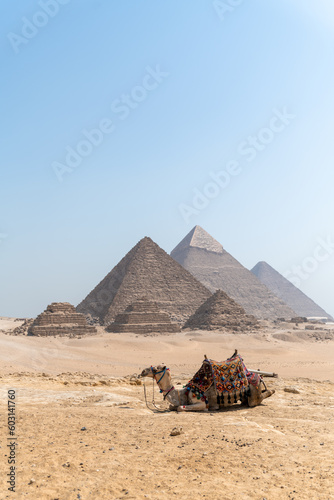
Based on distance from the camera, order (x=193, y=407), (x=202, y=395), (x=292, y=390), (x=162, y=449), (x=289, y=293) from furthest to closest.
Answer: (x=289, y=293) < (x=292, y=390) < (x=202, y=395) < (x=193, y=407) < (x=162, y=449)

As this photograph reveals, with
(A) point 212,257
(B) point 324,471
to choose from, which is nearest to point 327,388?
(B) point 324,471

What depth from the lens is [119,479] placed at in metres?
4.04

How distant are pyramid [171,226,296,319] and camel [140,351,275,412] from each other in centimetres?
8811

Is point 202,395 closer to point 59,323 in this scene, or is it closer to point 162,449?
point 162,449

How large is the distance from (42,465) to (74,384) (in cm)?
671

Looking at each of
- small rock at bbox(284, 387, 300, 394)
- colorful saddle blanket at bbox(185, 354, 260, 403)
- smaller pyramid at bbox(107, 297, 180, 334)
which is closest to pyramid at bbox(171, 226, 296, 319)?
smaller pyramid at bbox(107, 297, 180, 334)

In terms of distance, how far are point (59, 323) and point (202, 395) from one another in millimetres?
35406

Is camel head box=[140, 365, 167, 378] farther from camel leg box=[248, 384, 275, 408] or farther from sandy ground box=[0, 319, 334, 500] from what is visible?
Result: camel leg box=[248, 384, 275, 408]

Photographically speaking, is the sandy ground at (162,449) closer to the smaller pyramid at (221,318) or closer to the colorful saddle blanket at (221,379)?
the colorful saddle blanket at (221,379)

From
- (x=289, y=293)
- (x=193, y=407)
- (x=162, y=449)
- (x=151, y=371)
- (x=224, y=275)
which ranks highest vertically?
(x=224, y=275)

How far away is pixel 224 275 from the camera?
105 meters

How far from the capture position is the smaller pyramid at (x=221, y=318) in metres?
47.9

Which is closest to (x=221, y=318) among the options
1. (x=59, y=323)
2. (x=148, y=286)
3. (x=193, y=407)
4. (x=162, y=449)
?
(x=59, y=323)

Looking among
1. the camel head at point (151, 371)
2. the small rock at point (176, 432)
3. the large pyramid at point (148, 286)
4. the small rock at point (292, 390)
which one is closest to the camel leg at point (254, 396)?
the camel head at point (151, 371)
